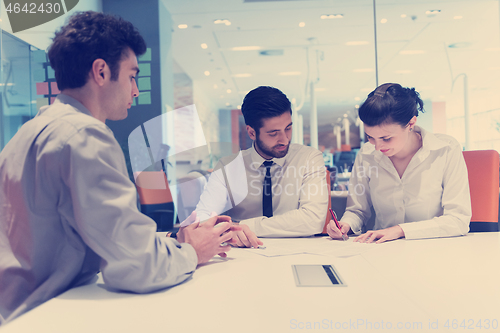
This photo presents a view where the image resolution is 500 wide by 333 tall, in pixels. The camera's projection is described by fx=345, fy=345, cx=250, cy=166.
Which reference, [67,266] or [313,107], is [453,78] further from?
[67,266]

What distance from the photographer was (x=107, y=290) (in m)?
0.84

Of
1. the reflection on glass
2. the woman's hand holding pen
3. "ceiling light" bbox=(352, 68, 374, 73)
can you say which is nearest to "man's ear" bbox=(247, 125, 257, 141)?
the woman's hand holding pen

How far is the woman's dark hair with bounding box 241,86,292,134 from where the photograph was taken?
199cm

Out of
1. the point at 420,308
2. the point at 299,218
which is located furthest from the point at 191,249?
the point at 299,218

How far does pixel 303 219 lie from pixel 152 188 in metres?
1.58

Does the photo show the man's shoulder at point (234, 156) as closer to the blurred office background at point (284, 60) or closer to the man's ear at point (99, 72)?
the man's ear at point (99, 72)

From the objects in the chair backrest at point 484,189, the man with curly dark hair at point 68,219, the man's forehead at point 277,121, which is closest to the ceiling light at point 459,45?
the chair backrest at point 484,189

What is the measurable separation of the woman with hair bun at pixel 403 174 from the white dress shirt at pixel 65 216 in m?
0.96

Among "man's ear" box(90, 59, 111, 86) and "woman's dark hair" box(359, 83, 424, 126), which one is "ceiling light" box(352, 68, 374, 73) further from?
"man's ear" box(90, 59, 111, 86)

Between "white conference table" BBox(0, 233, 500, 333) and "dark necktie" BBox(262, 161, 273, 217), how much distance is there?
0.80 meters

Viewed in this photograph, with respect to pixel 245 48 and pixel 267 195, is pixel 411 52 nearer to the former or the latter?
pixel 245 48

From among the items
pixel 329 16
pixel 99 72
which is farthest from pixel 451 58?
pixel 99 72

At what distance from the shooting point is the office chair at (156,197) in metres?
2.68

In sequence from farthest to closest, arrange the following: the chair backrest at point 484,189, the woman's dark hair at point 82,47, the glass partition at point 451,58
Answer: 1. the glass partition at point 451,58
2. the chair backrest at point 484,189
3. the woman's dark hair at point 82,47
